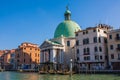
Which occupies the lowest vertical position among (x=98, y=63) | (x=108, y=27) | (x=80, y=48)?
(x=98, y=63)

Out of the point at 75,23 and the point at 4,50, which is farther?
the point at 4,50

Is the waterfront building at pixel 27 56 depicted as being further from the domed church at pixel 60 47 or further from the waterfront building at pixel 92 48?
the waterfront building at pixel 92 48

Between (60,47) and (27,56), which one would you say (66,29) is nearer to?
(60,47)

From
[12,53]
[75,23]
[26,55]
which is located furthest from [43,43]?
[12,53]

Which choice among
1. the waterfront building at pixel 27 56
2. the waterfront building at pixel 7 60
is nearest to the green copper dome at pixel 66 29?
the waterfront building at pixel 27 56

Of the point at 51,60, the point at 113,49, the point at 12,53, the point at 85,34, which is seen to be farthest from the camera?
the point at 12,53

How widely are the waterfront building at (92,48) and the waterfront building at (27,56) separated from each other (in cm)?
3347

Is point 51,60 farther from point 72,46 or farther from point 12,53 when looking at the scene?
A: point 12,53

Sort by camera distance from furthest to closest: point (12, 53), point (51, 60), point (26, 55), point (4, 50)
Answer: point (4, 50), point (12, 53), point (26, 55), point (51, 60)

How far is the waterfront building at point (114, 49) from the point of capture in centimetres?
5328

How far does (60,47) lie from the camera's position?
7150 centimetres

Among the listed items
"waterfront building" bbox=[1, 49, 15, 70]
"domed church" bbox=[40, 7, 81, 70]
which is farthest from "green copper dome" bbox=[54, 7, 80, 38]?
"waterfront building" bbox=[1, 49, 15, 70]

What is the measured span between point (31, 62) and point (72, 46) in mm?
27172

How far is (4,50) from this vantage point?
11625cm
